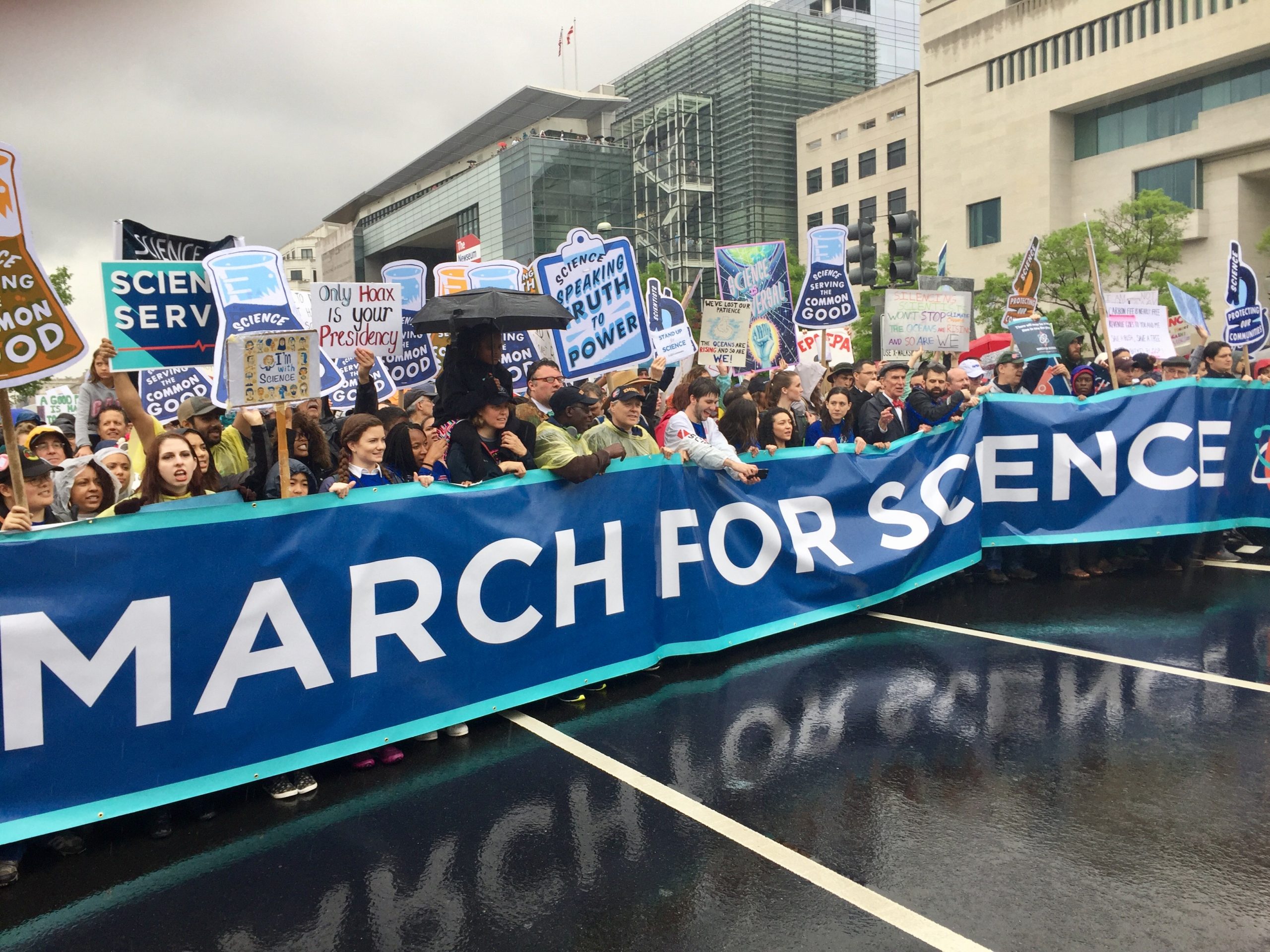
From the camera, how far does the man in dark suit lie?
780 centimetres

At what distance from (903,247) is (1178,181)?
42097 mm

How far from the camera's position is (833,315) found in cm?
1198

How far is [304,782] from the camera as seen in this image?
4.66 meters

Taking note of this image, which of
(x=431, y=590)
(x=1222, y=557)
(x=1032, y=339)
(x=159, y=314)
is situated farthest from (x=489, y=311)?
(x=1222, y=557)

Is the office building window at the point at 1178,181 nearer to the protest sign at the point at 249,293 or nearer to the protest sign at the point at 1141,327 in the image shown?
the protest sign at the point at 1141,327

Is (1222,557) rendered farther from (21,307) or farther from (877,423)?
(21,307)

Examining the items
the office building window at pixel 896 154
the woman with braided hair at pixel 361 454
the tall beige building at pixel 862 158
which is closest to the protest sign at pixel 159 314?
the woman with braided hair at pixel 361 454

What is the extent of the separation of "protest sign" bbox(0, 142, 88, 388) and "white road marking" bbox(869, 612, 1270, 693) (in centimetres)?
561

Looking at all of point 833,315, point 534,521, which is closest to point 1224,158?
point 833,315

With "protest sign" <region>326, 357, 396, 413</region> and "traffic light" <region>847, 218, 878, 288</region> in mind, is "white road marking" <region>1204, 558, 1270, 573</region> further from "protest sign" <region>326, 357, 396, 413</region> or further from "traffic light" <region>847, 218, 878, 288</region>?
"protest sign" <region>326, 357, 396, 413</region>

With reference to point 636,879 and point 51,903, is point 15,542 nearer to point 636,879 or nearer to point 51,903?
point 51,903

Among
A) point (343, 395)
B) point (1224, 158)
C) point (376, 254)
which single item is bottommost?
point (343, 395)

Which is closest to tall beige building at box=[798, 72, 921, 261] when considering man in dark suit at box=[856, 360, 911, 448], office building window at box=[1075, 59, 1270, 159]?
office building window at box=[1075, 59, 1270, 159]

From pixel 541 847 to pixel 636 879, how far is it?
1.55 ft
